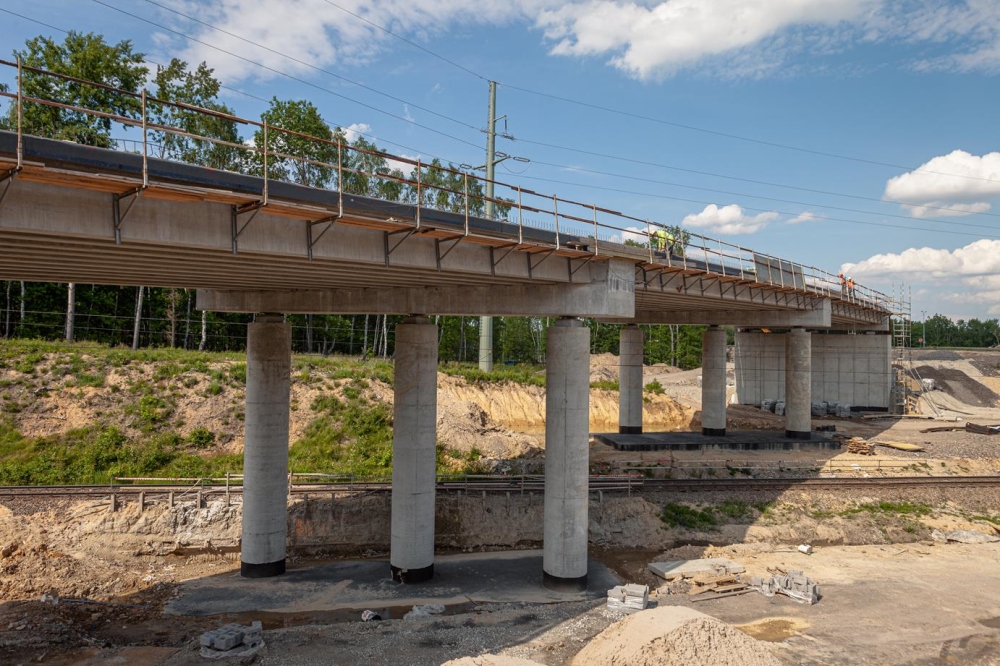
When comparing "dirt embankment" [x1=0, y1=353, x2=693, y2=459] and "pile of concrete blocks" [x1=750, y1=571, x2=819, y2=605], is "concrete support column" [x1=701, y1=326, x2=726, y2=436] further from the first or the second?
"pile of concrete blocks" [x1=750, y1=571, x2=819, y2=605]

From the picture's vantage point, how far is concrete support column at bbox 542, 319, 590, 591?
20.7 m

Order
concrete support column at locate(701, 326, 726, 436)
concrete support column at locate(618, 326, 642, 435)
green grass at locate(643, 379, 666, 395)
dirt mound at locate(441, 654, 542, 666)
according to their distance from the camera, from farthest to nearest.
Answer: green grass at locate(643, 379, 666, 395), concrete support column at locate(618, 326, 642, 435), concrete support column at locate(701, 326, 726, 436), dirt mound at locate(441, 654, 542, 666)

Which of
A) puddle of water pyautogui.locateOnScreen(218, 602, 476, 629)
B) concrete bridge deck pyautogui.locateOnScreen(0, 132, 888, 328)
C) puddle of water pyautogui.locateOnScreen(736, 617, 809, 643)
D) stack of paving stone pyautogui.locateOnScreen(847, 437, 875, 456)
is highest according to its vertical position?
concrete bridge deck pyautogui.locateOnScreen(0, 132, 888, 328)

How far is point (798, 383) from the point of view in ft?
136

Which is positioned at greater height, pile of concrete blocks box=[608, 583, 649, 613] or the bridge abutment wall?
the bridge abutment wall

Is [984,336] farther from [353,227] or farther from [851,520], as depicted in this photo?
[353,227]

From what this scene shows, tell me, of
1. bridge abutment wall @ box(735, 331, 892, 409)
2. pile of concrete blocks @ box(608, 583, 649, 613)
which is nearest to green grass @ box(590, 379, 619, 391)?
bridge abutment wall @ box(735, 331, 892, 409)

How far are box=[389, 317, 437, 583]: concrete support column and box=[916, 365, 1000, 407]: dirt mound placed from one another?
210 ft

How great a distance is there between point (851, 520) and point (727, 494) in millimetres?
5486

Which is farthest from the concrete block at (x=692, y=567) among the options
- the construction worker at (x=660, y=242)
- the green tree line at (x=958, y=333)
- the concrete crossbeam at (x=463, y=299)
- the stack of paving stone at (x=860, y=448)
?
the green tree line at (x=958, y=333)

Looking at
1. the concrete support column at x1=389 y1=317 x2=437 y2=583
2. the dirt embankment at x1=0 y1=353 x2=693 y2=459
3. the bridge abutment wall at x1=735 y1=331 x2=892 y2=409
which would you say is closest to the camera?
the concrete support column at x1=389 y1=317 x2=437 y2=583

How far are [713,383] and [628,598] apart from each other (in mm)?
26511

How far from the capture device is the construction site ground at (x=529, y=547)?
55.9ft

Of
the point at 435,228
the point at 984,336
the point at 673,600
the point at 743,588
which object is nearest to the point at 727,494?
the point at 743,588
